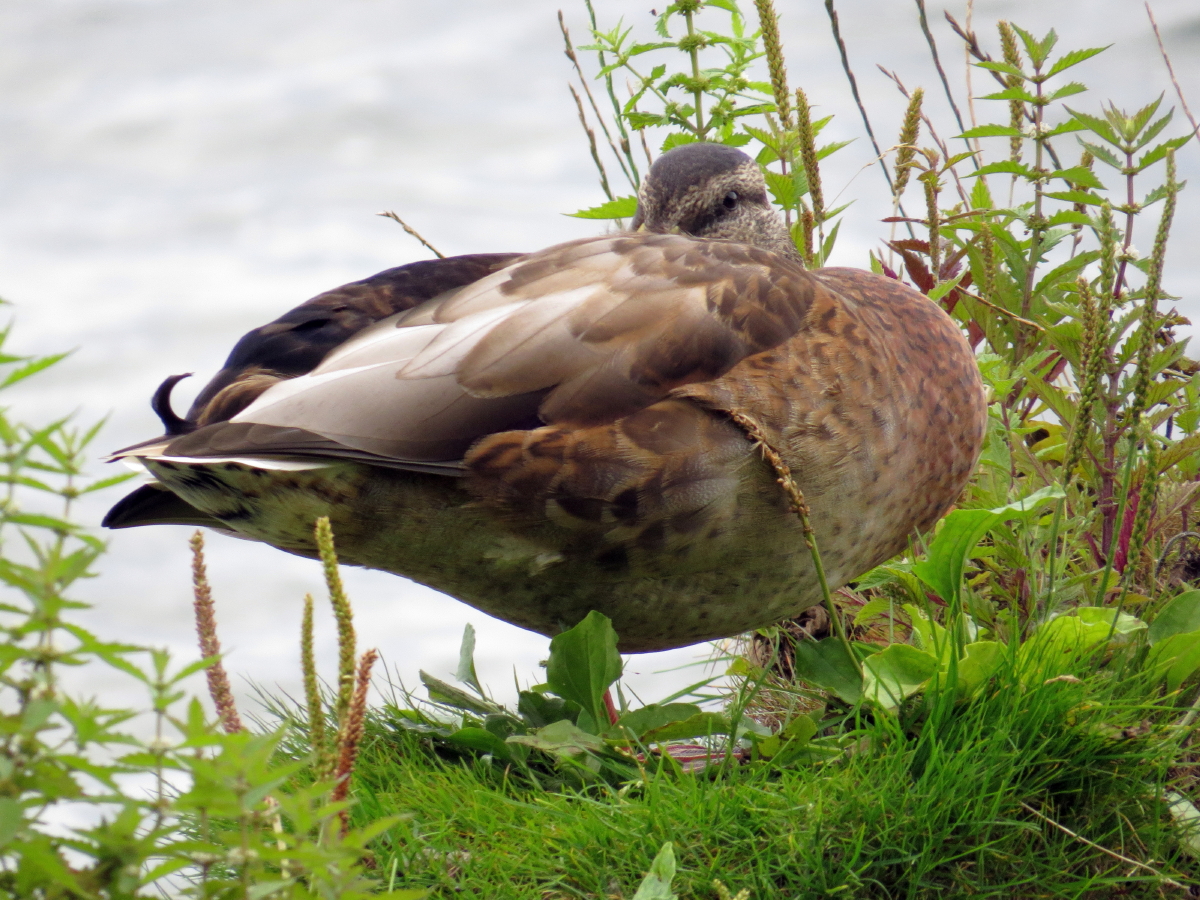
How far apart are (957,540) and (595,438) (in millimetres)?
688

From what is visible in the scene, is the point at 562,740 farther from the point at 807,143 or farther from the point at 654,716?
the point at 807,143

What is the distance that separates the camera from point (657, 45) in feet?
10.6

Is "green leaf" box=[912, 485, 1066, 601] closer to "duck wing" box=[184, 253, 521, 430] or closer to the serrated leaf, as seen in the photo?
the serrated leaf

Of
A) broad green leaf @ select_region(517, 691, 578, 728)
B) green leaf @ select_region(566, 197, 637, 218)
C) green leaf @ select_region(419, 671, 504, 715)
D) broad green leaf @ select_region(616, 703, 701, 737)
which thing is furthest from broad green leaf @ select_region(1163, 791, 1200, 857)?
green leaf @ select_region(566, 197, 637, 218)

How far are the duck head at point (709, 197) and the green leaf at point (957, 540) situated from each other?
3.12 feet

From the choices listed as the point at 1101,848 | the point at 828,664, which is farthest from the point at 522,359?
the point at 1101,848

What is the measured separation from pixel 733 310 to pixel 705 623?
59 cm

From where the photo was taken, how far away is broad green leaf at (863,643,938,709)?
2059mm

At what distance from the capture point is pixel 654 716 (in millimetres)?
2244

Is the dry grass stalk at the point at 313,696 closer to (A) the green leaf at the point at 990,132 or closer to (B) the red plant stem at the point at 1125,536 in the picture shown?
(B) the red plant stem at the point at 1125,536

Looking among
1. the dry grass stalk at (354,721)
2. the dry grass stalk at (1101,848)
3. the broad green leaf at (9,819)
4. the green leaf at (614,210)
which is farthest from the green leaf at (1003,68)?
the broad green leaf at (9,819)

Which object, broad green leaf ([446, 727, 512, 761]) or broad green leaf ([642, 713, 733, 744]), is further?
broad green leaf ([446, 727, 512, 761])

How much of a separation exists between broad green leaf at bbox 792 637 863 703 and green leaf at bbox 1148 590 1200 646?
53cm

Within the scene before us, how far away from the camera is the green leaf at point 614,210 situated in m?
3.31
